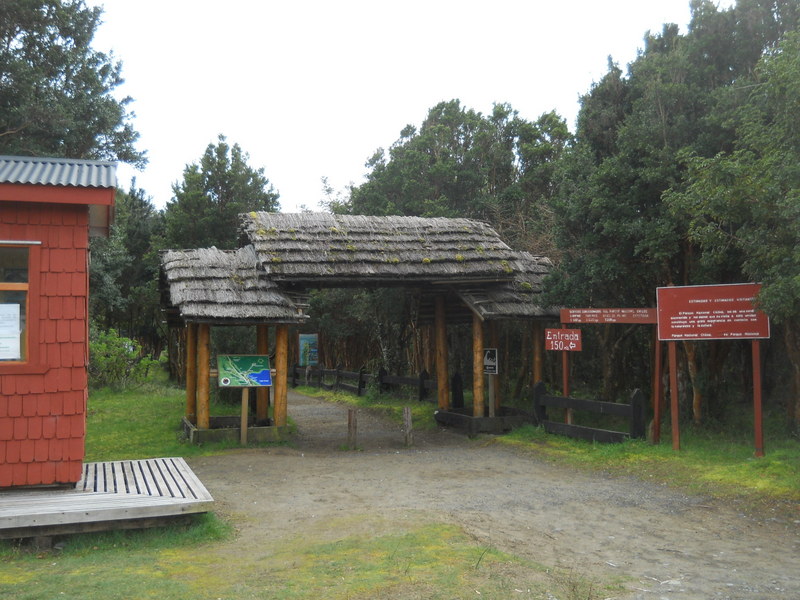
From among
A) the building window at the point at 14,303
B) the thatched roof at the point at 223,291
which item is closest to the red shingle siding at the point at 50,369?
the building window at the point at 14,303

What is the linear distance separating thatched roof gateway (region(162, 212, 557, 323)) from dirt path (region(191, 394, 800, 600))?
2845 mm

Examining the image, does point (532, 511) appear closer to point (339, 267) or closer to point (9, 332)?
point (9, 332)

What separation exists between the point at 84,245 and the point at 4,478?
269cm

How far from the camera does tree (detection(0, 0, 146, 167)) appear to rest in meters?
18.5

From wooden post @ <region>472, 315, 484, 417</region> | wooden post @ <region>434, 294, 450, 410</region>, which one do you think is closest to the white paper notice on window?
wooden post @ <region>472, 315, 484, 417</region>

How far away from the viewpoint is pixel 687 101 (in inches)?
494

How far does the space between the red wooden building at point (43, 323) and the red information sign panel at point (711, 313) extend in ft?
27.8

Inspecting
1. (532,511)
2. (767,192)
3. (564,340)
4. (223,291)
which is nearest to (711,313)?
(767,192)

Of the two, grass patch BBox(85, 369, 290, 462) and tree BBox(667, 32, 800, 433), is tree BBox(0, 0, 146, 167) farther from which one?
tree BBox(667, 32, 800, 433)

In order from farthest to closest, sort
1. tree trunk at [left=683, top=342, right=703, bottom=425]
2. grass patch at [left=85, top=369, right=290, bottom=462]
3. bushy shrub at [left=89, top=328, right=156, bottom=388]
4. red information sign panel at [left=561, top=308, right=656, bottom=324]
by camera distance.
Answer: bushy shrub at [left=89, top=328, right=156, bottom=388] < grass patch at [left=85, top=369, right=290, bottom=462] < tree trunk at [left=683, top=342, right=703, bottom=425] < red information sign panel at [left=561, top=308, right=656, bottom=324]

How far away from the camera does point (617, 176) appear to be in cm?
1270

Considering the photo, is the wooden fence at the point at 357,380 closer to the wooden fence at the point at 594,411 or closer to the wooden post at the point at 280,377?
the wooden fence at the point at 594,411

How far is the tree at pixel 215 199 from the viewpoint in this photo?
1187 inches

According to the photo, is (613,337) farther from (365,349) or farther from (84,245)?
(365,349)
